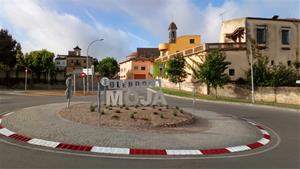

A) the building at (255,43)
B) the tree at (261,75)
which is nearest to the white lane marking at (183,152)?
the tree at (261,75)

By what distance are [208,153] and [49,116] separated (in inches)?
342

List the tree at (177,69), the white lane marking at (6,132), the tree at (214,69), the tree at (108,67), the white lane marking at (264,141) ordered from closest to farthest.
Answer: the white lane marking at (6,132)
the white lane marking at (264,141)
the tree at (214,69)
the tree at (177,69)
the tree at (108,67)

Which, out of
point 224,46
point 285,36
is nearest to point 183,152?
point 224,46

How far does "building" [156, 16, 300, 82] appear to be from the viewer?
38188 millimetres

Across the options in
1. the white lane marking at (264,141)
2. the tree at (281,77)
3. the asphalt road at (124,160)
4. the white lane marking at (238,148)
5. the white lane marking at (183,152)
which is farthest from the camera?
the tree at (281,77)

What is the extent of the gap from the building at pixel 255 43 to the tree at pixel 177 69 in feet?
5.19

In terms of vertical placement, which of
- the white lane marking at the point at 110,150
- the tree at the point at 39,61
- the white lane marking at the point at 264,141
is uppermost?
the tree at the point at 39,61

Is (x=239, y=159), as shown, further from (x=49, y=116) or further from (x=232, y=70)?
(x=232, y=70)

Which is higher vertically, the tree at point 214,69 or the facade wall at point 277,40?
the facade wall at point 277,40

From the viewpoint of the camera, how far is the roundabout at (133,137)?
8.75 meters

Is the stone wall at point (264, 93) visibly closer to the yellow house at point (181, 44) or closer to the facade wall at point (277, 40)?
the facade wall at point (277, 40)

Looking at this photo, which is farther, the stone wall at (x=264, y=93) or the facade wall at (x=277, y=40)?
the facade wall at (x=277, y=40)

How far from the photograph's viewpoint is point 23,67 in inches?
2057

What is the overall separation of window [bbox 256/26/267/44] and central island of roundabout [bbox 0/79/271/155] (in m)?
29.5
